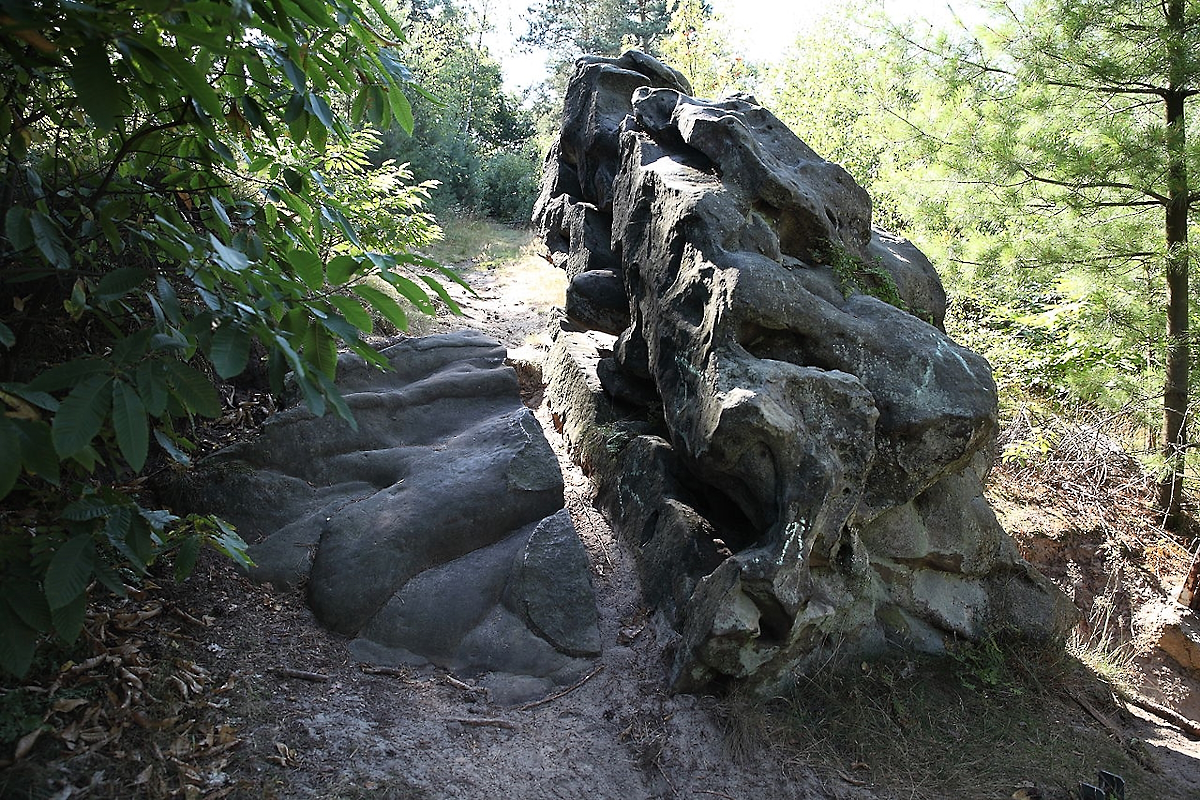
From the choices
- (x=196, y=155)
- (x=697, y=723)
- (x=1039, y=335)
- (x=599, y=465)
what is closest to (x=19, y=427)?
(x=196, y=155)

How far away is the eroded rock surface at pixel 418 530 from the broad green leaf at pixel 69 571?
1992mm

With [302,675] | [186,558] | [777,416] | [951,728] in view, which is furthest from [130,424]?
[951,728]

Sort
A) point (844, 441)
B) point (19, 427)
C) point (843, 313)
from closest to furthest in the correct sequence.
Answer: point (19, 427) → point (844, 441) → point (843, 313)

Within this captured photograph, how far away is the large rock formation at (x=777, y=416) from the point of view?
4.11m

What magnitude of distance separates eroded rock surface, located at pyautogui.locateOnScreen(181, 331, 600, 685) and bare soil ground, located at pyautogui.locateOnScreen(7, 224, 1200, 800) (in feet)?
0.65

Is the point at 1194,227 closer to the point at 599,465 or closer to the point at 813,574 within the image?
the point at 813,574

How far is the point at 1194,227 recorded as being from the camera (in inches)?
256

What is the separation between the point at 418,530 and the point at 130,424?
2720 mm

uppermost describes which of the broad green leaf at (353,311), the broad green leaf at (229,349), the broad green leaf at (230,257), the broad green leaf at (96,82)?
the broad green leaf at (96,82)

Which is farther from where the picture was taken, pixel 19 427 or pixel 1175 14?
pixel 1175 14

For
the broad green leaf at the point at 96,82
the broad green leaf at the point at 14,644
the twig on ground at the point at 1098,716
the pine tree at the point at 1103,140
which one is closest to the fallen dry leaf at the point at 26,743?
the broad green leaf at the point at 14,644

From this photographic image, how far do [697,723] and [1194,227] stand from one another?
5986 mm

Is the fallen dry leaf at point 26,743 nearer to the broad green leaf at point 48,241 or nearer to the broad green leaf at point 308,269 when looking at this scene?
the broad green leaf at point 48,241

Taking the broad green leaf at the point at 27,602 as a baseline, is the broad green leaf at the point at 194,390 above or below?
above
